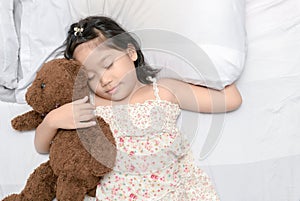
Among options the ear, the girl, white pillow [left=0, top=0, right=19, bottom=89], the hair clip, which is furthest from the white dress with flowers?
white pillow [left=0, top=0, right=19, bottom=89]

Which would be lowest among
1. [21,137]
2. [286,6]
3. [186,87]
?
[21,137]

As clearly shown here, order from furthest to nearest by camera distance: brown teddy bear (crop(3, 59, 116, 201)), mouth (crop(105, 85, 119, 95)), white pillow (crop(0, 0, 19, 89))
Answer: white pillow (crop(0, 0, 19, 89)) < mouth (crop(105, 85, 119, 95)) < brown teddy bear (crop(3, 59, 116, 201))

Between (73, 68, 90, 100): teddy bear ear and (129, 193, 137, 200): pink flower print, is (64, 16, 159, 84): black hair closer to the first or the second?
(73, 68, 90, 100): teddy bear ear

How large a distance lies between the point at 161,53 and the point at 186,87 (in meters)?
0.12

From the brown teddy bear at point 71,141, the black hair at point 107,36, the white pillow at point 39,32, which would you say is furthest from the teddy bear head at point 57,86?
the white pillow at point 39,32

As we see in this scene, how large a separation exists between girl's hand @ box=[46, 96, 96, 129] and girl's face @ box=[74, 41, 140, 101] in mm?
82

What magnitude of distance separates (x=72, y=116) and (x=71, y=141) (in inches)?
2.5

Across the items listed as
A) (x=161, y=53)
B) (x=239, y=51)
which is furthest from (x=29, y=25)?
(x=239, y=51)

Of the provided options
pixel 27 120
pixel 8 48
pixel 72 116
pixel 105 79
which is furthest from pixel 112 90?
pixel 8 48

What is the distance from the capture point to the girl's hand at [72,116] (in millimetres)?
1218

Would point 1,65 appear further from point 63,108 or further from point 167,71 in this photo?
point 167,71

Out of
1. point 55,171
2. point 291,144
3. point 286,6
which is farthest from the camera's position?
point 286,6

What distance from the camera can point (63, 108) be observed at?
1229mm

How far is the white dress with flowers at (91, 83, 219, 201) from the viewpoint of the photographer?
1.26m
